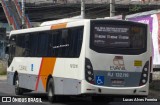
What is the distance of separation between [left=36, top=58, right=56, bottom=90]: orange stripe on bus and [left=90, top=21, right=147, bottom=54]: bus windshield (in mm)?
2753

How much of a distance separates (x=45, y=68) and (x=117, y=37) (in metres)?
4.03

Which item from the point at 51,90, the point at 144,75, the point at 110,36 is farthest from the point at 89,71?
Answer: the point at 51,90

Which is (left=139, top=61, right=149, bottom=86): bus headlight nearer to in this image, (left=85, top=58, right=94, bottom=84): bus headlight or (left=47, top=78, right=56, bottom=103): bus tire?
(left=85, top=58, right=94, bottom=84): bus headlight

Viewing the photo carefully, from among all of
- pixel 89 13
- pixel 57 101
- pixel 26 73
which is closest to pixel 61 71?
pixel 57 101

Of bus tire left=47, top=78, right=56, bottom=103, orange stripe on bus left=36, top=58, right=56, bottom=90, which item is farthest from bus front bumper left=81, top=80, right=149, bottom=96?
orange stripe on bus left=36, top=58, right=56, bottom=90

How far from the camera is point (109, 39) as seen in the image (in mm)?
16031

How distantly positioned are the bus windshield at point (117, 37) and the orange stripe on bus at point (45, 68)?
2753 millimetres

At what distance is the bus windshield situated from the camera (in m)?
15.9

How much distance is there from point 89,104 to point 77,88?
2026mm

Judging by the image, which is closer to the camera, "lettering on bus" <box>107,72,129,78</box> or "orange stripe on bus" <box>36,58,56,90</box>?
"lettering on bus" <box>107,72,129,78</box>

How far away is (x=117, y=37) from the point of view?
52.8 ft

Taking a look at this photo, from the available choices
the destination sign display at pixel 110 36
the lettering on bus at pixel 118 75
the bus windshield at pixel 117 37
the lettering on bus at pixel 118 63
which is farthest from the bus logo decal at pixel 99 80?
the destination sign display at pixel 110 36

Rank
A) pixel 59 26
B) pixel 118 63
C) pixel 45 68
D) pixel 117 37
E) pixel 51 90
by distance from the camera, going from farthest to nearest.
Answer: pixel 45 68
pixel 51 90
pixel 59 26
pixel 117 37
pixel 118 63

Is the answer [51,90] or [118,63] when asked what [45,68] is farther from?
[118,63]
